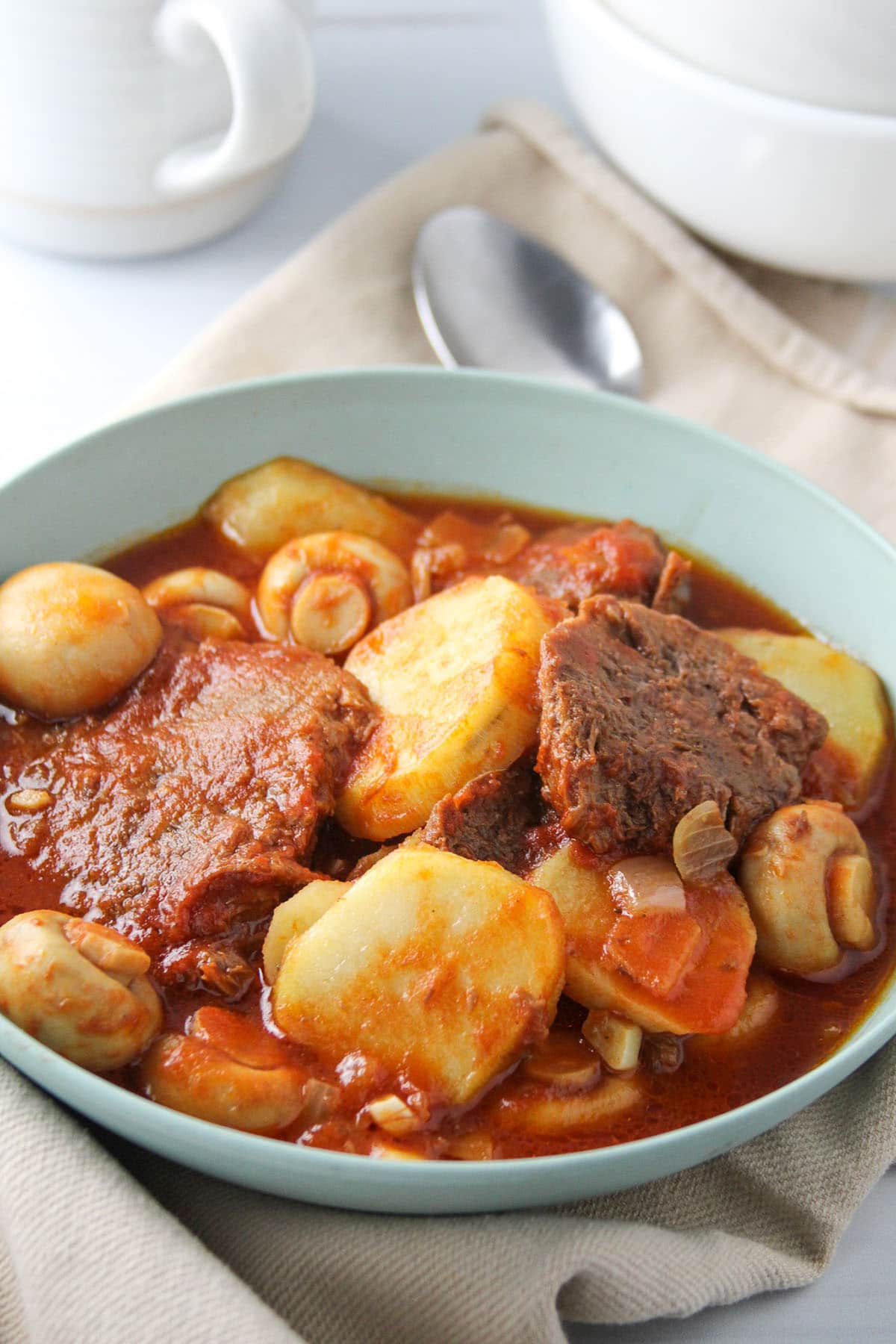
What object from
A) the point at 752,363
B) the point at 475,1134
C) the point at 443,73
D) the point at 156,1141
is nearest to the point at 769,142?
the point at 752,363

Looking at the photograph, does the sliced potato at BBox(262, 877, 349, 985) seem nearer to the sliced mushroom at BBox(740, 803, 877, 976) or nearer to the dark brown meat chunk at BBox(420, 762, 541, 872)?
the dark brown meat chunk at BBox(420, 762, 541, 872)

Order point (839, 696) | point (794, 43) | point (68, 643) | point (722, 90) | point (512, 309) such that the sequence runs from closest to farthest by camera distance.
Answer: point (68, 643) < point (839, 696) < point (794, 43) < point (722, 90) < point (512, 309)

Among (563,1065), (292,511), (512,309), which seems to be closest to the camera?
(563,1065)

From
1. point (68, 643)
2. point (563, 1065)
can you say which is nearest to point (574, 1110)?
point (563, 1065)

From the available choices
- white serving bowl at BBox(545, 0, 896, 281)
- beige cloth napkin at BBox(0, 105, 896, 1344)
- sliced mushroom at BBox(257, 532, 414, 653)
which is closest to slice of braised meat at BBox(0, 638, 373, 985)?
sliced mushroom at BBox(257, 532, 414, 653)

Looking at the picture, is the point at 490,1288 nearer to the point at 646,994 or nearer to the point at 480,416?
the point at 646,994

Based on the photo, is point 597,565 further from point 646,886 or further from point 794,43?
point 794,43
